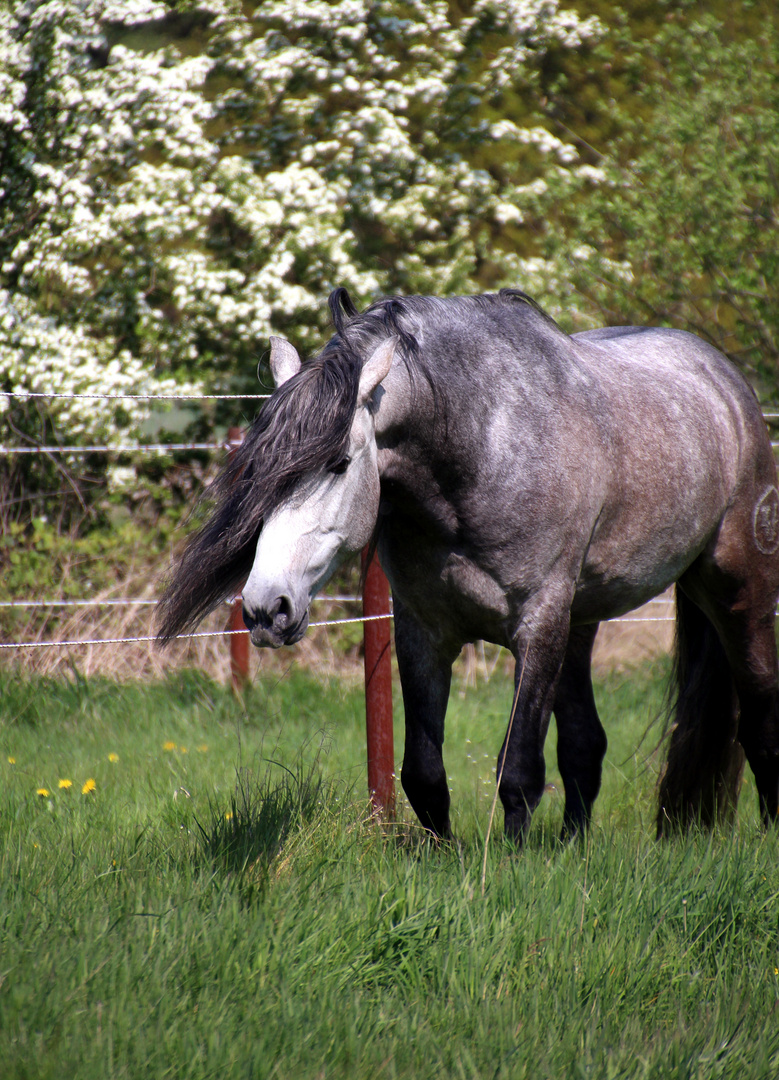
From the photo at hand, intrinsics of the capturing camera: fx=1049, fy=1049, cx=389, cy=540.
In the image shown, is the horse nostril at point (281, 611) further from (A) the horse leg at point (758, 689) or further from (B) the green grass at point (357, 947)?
(A) the horse leg at point (758, 689)

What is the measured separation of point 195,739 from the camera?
5.46 metres

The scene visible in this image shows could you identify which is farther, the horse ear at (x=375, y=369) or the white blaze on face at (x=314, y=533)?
the horse ear at (x=375, y=369)

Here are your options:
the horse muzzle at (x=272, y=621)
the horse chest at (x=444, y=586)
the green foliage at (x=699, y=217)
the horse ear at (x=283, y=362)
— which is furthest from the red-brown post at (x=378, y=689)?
the green foliage at (x=699, y=217)

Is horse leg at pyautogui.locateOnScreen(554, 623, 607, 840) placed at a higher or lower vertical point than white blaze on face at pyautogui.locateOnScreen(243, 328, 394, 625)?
lower

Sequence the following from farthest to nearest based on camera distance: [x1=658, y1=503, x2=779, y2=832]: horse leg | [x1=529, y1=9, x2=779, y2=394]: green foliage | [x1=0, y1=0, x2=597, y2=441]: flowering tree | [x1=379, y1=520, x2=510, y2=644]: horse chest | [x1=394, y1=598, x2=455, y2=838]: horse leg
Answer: [x1=0, y1=0, x2=597, y2=441]: flowering tree → [x1=529, y1=9, x2=779, y2=394]: green foliage → [x1=658, y1=503, x2=779, y2=832]: horse leg → [x1=394, y1=598, x2=455, y2=838]: horse leg → [x1=379, y1=520, x2=510, y2=644]: horse chest

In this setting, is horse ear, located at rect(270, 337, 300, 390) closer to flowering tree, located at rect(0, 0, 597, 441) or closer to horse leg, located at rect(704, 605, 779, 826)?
horse leg, located at rect(704, 605, 779, 826)

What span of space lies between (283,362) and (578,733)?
2.02 meters

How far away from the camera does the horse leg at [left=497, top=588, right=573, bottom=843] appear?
322 centimetres

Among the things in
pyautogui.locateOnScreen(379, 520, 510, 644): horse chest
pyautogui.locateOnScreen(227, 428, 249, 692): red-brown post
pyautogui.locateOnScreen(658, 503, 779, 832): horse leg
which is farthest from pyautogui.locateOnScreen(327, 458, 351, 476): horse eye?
pyautogui.locateOnScreen(227, 428, 249, 692): red-brown post

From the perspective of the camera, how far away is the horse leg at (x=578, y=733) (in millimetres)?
4148

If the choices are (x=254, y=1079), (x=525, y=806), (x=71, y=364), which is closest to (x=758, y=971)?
(x=525, y=806)

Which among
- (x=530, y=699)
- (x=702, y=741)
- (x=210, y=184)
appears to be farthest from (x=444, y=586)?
(x=210, y=184)

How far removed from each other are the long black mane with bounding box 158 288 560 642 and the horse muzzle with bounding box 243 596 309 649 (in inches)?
9.5

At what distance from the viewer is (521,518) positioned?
3.16m
